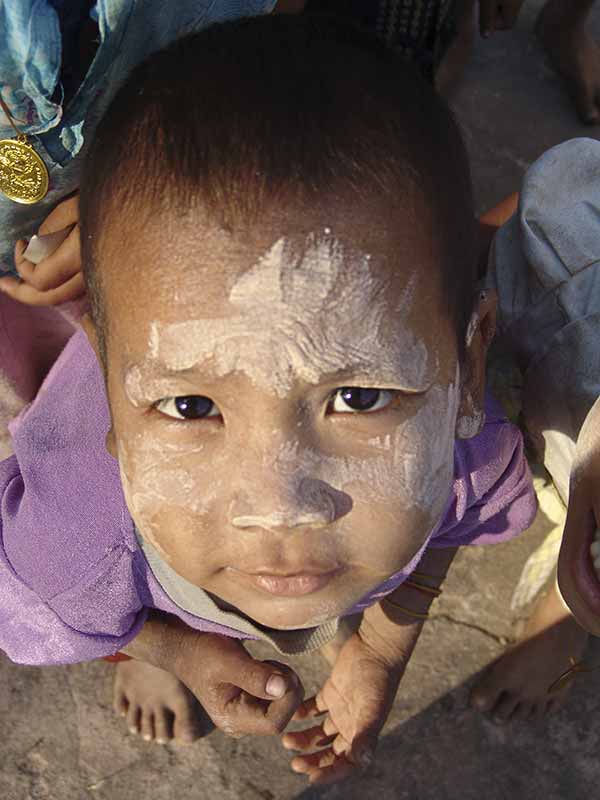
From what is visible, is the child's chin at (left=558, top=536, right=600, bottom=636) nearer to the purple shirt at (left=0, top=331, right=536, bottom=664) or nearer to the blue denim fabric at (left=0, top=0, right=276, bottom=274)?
the purple shirt at (left=0, top=331, right=536, bottom=664)

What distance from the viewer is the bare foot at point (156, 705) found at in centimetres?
169

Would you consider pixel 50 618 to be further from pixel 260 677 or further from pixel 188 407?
pixel 188 407

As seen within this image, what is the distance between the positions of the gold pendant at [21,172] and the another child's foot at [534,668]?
4.14 feet

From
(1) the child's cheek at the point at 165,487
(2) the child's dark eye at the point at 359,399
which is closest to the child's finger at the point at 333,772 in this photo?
(1) the child's cheek at the point at 165,487

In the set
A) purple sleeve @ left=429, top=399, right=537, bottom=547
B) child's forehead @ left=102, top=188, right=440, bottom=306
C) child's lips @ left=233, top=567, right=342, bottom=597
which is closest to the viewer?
child's forehead @ left=102, top=188, right=440, bottom=306

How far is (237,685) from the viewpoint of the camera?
1.41m

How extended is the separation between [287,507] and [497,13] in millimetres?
1646

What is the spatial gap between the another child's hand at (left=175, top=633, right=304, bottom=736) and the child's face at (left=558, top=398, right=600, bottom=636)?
0.46 metres

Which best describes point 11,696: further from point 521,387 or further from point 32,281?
point 521,387

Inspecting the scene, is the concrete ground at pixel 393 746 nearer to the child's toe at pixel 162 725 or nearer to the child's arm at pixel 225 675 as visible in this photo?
the child's toe at pixel 162 725

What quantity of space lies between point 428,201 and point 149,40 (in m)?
0.49

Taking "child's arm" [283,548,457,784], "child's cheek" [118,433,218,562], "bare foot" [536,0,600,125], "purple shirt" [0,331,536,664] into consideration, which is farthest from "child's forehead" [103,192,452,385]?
"bare foot" [536,0,600,125]

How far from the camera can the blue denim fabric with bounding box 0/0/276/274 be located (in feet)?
3.63

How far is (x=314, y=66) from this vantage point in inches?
40.5
